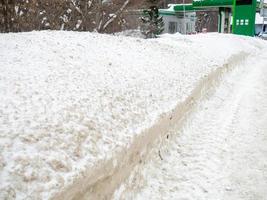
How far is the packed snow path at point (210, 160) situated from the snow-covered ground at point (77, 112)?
0.15 metres

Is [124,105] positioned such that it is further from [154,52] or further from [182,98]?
[154,52]

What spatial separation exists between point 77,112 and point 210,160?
2.03 metres

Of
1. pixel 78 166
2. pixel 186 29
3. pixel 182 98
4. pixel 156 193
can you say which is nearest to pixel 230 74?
pixel 182 98

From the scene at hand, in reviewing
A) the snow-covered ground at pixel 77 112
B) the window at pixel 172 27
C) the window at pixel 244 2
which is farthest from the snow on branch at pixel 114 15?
the window at pixel 172 27

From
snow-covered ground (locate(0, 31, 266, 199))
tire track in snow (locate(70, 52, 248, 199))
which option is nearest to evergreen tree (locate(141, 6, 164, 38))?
snow-covered ground (locate(0, 31, 266, 199))

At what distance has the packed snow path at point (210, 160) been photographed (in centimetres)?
392

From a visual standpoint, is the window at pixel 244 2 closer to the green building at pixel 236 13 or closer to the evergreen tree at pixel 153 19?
the green building at pixel 236 13

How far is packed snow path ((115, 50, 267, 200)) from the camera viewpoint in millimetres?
3917

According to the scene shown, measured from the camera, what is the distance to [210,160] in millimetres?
4695

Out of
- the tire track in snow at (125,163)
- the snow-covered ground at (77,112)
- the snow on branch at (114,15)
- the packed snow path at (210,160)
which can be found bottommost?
the packed snow path at (210,160)

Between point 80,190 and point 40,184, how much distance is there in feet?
1.30

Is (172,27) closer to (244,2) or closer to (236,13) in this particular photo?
(236,13)

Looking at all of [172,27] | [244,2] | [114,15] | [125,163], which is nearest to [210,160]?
[125,163]

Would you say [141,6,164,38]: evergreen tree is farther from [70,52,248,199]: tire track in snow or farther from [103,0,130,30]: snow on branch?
[70,52,248,199]: tire track in snow
